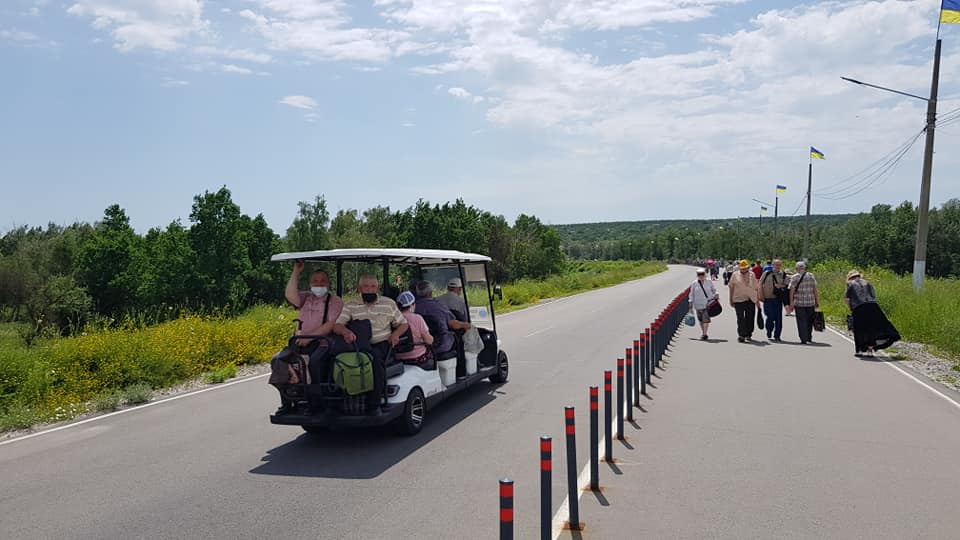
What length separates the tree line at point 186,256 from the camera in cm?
6462

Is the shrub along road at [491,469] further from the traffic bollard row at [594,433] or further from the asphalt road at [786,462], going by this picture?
the traffic bollard row at [594,433]

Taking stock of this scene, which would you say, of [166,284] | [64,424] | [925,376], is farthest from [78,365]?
[166,284]

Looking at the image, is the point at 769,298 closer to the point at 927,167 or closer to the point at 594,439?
the point at 927,167

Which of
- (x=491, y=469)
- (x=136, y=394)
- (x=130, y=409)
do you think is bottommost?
(x=130, y=409)

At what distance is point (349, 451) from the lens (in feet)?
24.8

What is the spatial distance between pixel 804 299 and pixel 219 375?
12.6 metres

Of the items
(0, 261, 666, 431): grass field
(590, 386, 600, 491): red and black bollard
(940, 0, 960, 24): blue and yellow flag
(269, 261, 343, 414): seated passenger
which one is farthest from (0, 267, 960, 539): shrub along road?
(940, 0, 960, 24): blue and yellow flag

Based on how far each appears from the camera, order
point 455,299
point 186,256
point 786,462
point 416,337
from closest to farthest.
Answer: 1. point 786,462
2. point 416,337
3. point 455,299
4. point 186,256

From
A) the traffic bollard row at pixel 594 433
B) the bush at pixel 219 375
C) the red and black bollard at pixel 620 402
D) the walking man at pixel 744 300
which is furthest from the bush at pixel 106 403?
the walking man at pixel 744 300

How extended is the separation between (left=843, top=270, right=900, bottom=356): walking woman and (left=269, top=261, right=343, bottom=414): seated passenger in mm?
11103

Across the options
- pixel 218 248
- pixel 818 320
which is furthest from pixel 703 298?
pixel 218 248

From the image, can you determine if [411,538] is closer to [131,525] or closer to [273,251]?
[131,525]

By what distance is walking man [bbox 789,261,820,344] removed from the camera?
16438 millimetres

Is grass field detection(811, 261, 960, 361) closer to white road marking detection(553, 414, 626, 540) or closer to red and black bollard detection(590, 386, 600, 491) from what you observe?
white road marking detection(553, 414, 626, 540)
